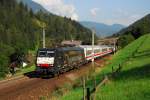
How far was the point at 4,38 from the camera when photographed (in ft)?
465

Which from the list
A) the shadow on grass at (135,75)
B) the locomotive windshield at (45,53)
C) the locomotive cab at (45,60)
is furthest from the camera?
the locomotive windshield at (45,53)

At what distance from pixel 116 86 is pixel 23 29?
495ft

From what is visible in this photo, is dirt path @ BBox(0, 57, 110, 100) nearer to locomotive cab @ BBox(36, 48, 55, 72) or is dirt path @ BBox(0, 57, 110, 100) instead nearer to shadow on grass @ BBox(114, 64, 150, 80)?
locomotive cab @ BBox(36, 48, 55, 72)

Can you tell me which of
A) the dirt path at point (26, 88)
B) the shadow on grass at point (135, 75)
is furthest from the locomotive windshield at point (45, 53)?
the shadow on grass at point (135, 75)

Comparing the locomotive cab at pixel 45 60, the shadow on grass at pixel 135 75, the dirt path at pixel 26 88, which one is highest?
the locomotive cab at pixel 45 60

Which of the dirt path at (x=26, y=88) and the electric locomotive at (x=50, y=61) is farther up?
the electric locomotive at (x=50, y=61)

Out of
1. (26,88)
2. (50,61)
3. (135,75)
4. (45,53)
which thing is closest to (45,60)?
(50,61)

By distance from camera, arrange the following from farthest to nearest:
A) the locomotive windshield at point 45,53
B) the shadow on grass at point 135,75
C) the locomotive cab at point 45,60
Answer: the locomotive windshield at point 45,53
the locomotive cab at point 45,60
the shadow on grass at point 135,75

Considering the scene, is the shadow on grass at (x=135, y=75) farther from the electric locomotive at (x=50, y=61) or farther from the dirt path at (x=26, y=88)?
the electric locomotive at (x=50, y=61)

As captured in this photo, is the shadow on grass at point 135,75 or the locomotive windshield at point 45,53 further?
the locomotive windshield at point 45,53

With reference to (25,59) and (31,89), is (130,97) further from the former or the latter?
(25,59)

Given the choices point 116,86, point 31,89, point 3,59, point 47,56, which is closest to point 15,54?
point 3,59

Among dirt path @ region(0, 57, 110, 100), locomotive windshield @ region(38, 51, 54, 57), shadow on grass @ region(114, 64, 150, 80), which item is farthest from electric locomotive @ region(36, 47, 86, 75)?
shadow on grass @ region(114, 64, 150, 80)

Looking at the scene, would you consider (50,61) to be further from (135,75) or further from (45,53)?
(135,75)
